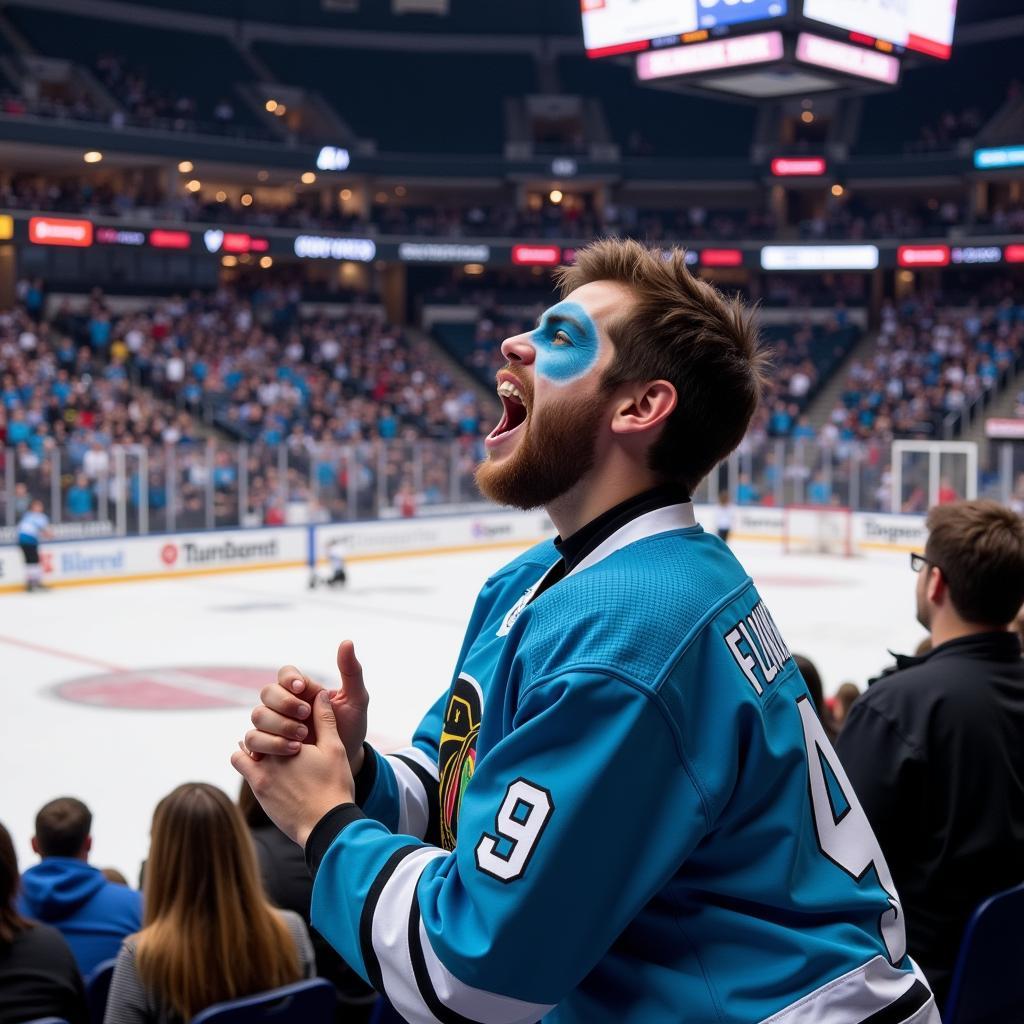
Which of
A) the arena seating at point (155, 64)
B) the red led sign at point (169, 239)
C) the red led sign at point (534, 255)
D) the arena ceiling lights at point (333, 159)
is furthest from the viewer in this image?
the red led sign at point (534, 255)

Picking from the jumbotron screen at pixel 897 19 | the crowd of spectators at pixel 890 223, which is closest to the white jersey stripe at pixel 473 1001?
the jumbotron screen at pixel 897 19

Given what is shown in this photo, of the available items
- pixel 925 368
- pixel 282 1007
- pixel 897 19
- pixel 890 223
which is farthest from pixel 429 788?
pixel 890 223

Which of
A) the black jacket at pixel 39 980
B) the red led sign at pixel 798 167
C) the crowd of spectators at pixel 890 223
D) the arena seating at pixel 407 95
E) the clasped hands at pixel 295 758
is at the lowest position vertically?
the black jacket at pixel 39 980

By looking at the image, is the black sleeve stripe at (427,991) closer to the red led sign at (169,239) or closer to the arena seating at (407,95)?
the red led sign at (169,239)

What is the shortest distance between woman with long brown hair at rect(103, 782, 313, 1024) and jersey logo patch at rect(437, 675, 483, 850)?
122 centimetres

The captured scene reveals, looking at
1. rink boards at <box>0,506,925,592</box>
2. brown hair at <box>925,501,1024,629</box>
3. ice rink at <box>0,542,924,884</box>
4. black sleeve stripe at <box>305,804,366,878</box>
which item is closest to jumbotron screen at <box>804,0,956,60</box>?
ice rink at <box>0,542,924,884</box>

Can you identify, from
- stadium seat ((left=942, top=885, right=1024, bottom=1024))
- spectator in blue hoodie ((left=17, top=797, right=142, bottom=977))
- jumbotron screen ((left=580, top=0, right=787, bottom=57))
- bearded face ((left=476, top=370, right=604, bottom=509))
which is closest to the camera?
bearded face ((left=476, top=370, right=604, bottom=509))

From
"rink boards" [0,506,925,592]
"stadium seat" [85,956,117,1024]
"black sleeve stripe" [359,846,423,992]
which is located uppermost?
"black sleeve stripe" [359,846,423,992]

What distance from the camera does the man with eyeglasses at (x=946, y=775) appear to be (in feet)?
9.53

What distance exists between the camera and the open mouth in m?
1.98

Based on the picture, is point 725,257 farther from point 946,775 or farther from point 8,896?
point 8,896

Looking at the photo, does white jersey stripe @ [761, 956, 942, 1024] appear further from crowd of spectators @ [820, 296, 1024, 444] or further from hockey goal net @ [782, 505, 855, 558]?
crowd of spectators @ [820, 296, 1024, 444]

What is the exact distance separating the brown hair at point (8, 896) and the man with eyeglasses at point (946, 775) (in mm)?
1946

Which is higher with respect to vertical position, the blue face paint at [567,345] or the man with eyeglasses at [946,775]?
the blue face paint at [567,345]
